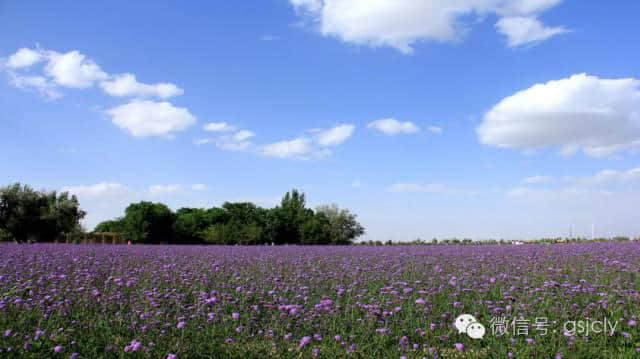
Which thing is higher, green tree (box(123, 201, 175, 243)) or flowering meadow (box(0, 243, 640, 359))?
green tree (box(123, 201, 175, 243))

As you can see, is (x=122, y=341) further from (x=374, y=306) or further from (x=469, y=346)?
(x=469, y=346)

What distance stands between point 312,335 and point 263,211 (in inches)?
1422

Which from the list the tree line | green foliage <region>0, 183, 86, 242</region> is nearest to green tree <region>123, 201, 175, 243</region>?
the tree line

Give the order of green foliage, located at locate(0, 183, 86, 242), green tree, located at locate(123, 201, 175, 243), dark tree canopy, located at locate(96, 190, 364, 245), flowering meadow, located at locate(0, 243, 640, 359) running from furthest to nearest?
green tree, located at locate(123, 201, 175, 243)
dark tree canopy, located at locate(96, 190, 364, 245)
green foliage, located at locate(0, 183, 86, 242)
flowering meadow, located at locate(0, 243, 640, 359)

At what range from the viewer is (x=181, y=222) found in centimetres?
4338

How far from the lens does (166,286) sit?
6254 mm

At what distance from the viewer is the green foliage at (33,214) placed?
27.2 m

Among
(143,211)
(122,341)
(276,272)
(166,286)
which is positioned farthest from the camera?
(143,211)

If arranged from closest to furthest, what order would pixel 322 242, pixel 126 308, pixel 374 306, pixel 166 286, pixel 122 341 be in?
pixel 122 341 → pixel 374 306 → pixel 126 308 → pixel 166 286 → pixel 322 242

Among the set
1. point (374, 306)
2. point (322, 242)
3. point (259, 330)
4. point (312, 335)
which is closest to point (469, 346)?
point (374, 306)

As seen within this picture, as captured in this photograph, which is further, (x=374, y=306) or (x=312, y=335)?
(x=374, y=306)

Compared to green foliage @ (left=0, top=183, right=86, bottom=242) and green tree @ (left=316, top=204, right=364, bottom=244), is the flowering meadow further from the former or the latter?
green tree @ (left=316, top=204, right=364, bottom=244)

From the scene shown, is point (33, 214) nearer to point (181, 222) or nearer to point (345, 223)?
point (181, 222)

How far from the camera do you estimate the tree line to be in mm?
27533
